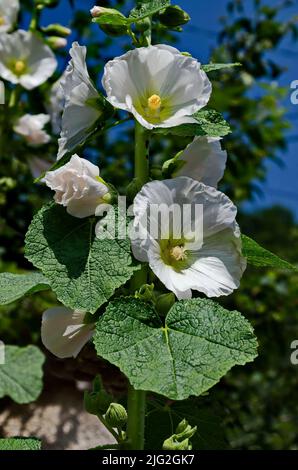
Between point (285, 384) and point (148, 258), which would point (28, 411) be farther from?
point (285, 384)

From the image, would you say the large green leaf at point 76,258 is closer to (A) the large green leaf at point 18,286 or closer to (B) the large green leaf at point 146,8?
(A) the large green leaf at point 18,286

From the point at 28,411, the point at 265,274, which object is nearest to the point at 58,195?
the point at 28,411

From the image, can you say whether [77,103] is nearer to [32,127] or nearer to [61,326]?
[61,326]

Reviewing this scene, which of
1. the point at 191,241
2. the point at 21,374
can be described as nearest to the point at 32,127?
the point at 21,374

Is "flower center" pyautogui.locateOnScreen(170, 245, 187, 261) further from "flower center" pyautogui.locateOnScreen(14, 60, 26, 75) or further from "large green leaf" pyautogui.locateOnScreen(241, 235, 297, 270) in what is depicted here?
"flower center" pyautogui.locateOnScreen(14, 60, 26, 75)

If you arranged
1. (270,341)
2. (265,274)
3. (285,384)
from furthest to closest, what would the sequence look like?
1. (285,384)
2. (265,274)
3. (270,341)

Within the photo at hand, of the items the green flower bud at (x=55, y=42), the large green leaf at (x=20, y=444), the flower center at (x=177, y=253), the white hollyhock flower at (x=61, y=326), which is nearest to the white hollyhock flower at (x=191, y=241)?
the flower center at (x=177, y=253)

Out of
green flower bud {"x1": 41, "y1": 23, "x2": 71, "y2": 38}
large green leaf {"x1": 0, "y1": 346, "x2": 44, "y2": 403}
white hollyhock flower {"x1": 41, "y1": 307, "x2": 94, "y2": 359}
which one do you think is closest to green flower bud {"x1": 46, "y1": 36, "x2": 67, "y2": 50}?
green flower bud {"x1": 41, "y1": 23, "x2": 71, "y2": 38}
